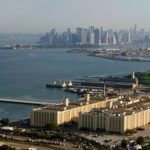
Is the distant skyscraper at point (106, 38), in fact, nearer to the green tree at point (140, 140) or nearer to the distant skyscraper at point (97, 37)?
the distant skyscraper at point (97, 37)

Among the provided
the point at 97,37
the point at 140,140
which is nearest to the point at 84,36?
the point at 97,37

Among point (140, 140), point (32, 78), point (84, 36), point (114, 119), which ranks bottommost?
point (32, 78)

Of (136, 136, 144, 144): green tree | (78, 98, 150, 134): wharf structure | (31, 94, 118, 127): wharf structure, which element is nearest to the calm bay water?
(31, 94, 118, 127): wharf structure

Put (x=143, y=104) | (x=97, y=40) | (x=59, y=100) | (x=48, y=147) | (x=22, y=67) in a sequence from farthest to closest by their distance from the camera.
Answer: (x=97, y=40) < (x=22, y=67) < (x=59, y=100) < (x=143, y=104) < (x=48, y=147)

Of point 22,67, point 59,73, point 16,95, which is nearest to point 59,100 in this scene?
point 16,95

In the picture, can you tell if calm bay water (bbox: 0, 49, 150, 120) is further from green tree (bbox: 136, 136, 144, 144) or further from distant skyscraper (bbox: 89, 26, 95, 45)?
distant skyscraper (bbox: 89, 26, 95, 45)

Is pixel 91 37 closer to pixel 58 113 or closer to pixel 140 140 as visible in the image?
pixel 58 113

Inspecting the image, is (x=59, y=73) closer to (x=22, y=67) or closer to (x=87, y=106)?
(x=22, y=67)

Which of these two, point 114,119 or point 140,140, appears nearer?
point 140,140

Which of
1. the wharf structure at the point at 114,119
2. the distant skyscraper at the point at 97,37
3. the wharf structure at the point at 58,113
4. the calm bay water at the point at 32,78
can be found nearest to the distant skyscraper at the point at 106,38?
the distant skyscraper at the point at 97,37
